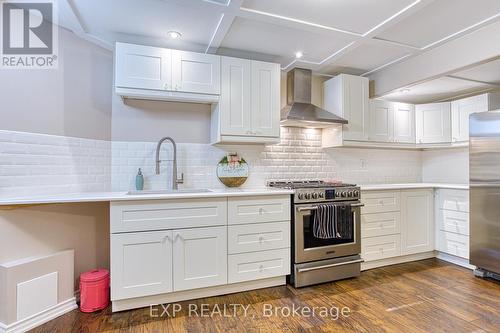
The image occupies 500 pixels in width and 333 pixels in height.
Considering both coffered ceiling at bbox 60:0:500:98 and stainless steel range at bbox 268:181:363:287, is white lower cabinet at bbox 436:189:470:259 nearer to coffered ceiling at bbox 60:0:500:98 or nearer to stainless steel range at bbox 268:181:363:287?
stainless steel range at bbox 268:181:363:287

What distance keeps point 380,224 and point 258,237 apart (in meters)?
1.56

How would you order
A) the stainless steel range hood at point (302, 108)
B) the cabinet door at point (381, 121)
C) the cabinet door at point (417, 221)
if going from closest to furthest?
the stainless steel range hood at point (302, 108), the cabinet door at point (417, 221), the cabinet door at point (381, 121)

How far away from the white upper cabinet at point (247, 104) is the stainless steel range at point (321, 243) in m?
0.71

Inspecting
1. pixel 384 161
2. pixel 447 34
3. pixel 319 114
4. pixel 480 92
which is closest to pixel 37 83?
pixel 319 114

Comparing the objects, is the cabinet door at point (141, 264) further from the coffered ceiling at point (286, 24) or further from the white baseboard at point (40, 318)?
the coffered ceiling at point (286, 24)

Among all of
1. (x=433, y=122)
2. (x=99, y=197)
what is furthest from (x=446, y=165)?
(x=99, y=197)

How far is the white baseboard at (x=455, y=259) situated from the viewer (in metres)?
3.07

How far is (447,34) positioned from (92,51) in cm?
336

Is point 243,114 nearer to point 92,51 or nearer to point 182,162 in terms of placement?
point 182,162

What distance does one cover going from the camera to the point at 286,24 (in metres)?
2.29

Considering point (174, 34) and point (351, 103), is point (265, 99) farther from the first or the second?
point (351, 103)

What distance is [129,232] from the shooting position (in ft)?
6.91

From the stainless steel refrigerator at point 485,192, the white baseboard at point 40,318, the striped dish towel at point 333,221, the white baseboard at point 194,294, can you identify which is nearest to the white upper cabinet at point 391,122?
the stainless steel refrigerator at point 485,192

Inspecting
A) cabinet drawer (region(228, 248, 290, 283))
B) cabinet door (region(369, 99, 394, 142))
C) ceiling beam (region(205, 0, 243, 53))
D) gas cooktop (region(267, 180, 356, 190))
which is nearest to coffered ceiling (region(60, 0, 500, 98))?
ceiling beam (region(205, 0, 243, 53))
